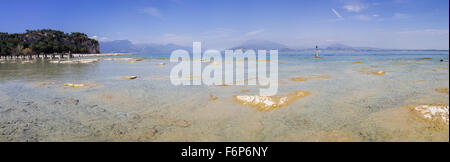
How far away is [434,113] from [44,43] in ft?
393

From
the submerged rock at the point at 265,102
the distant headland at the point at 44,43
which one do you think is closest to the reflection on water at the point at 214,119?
the submerged rock at the point at 265,102

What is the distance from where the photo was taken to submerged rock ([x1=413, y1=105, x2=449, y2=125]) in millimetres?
5418

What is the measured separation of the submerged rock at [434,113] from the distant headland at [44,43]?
98035 mm

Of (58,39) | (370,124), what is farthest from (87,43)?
(370,124)

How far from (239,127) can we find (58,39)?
159 m

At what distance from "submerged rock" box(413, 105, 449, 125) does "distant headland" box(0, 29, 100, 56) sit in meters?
98.0

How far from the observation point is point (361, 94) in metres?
9.13

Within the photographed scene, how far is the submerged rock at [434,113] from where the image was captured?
5.42 metres

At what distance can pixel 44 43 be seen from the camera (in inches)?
3627

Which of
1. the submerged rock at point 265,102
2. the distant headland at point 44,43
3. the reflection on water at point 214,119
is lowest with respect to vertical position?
the reflection on water at point 214,119

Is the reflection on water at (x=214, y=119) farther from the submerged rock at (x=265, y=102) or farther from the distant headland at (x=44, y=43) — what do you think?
the distant headland at (x=44, y=43)

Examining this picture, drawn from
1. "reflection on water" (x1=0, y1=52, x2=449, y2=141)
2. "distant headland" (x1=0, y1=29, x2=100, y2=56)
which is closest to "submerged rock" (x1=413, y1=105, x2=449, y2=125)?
"reflection on water" (x1=0, y1=52, x2=449, y2=141)

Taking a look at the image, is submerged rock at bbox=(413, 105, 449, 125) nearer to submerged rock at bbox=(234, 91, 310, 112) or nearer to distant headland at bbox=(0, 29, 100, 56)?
submerged rock at bbox=(234, 91, 310, 112)
